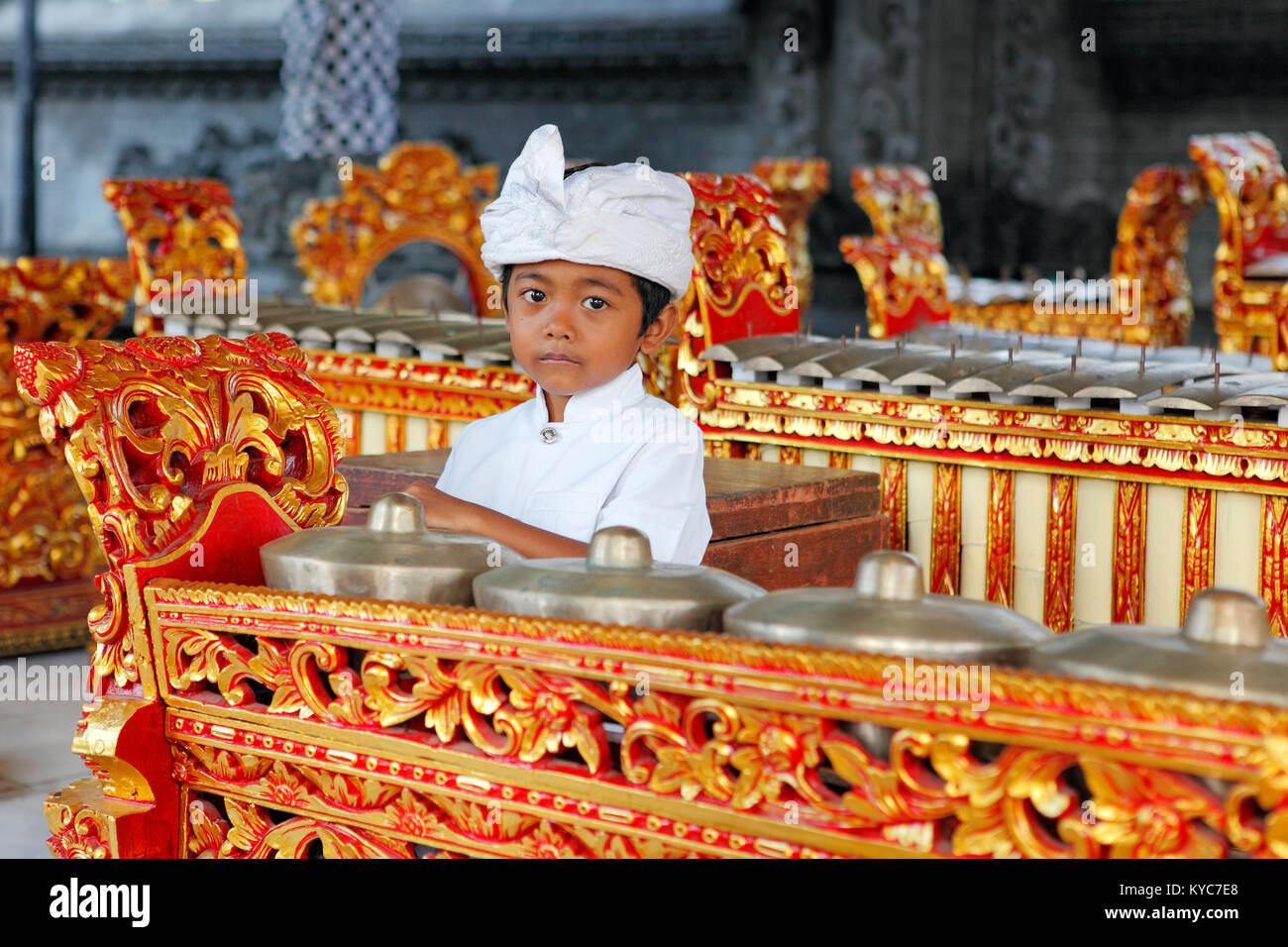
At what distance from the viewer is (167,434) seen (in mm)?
1540

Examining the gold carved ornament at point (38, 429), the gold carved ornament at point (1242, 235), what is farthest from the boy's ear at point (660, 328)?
the gold carved ornament at point (1242, 235)

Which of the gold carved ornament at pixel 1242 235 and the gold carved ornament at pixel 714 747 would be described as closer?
the gold carved ornament at pixel 714 747

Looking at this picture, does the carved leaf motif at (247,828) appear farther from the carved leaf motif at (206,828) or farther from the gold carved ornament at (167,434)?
the gold carved ornament at (167,434)

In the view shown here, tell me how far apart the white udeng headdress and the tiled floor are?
102cm

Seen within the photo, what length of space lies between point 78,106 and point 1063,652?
1121cm

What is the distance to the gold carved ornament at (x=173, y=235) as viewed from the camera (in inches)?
146

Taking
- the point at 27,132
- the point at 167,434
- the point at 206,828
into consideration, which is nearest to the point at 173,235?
the point at 167,434

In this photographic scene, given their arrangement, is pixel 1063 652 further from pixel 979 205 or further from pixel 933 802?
pixel 979 205

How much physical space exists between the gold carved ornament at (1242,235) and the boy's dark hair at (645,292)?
2.91m

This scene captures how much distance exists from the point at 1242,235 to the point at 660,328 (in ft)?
9.94

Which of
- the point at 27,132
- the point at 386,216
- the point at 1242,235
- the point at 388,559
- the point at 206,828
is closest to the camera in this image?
the point at 388,559

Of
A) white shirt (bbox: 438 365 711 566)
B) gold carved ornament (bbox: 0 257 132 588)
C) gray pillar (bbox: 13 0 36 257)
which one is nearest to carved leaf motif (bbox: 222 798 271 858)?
white shirt (bbox: 438 365 711 566)

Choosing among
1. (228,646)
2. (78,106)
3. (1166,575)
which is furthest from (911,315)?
(78,106)

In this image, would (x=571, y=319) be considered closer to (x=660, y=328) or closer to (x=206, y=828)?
(x=660, y=328)
